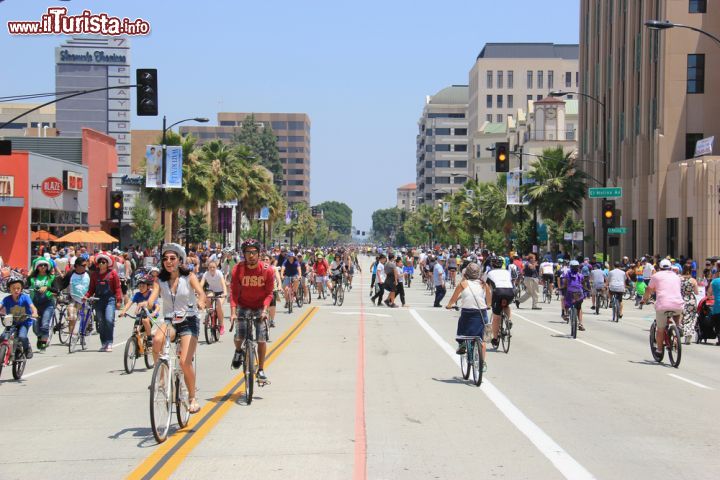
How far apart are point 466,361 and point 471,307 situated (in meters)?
0.99

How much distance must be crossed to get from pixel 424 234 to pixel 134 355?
147 metres

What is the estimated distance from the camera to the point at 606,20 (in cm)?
6588

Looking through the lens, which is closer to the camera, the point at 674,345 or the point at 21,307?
the point at 21,307

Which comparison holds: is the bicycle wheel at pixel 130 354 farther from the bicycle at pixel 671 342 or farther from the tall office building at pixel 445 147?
the tall office building at pixel 445 147

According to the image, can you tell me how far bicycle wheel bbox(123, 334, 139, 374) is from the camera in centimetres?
1557

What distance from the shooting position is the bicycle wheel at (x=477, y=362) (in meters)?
13.8

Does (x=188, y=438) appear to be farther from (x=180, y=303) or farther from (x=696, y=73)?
(x=696, y=73)

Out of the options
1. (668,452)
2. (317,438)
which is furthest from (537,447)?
(317,438)

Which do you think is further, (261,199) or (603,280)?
(261,199)

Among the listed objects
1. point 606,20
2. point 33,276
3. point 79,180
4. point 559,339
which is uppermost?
point 606,20

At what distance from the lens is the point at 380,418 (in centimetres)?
1099

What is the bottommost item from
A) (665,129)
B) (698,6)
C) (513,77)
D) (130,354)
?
(130,354)

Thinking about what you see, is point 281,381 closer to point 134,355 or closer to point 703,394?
point 134,355

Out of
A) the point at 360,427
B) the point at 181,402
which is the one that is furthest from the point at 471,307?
the point at 181,402
